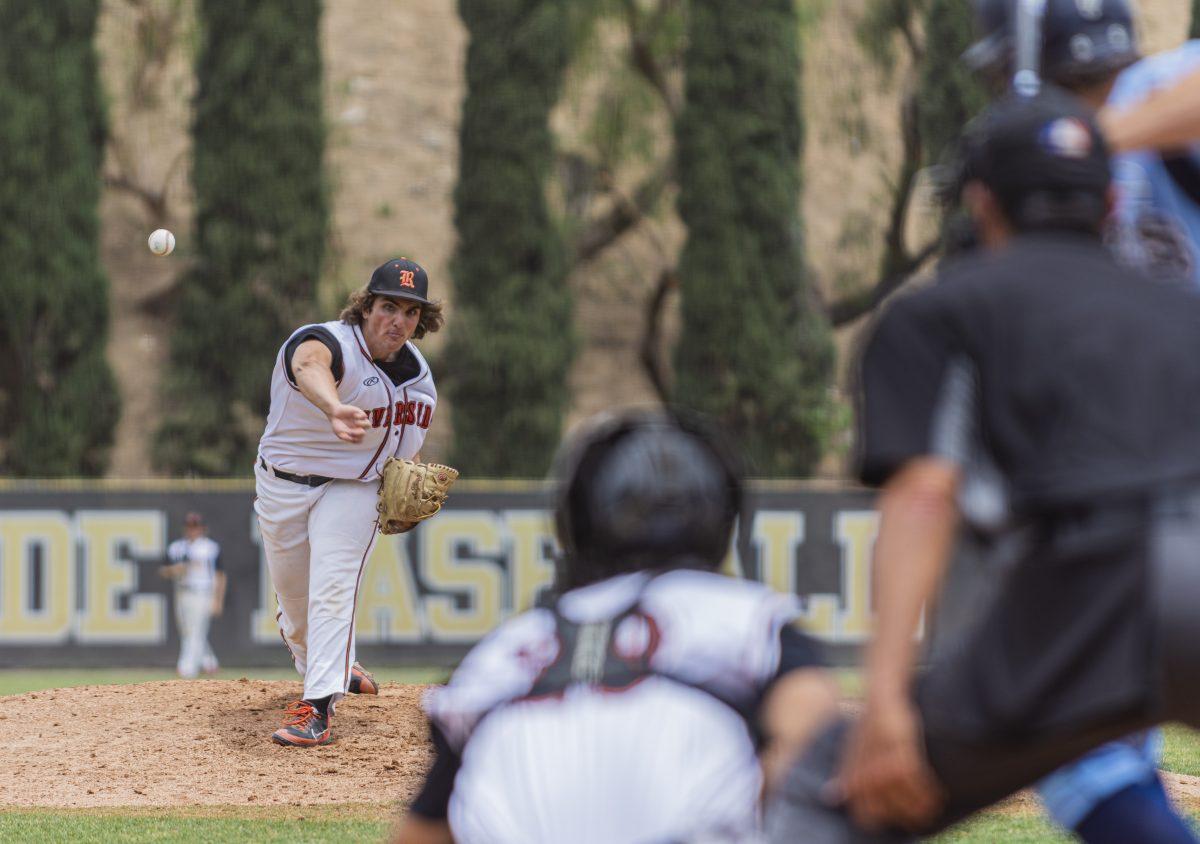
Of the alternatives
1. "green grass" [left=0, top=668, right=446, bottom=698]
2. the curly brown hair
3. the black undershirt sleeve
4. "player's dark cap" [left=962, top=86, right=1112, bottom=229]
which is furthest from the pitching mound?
"green grass" [left=0, top=668, right=446, bottom=698]

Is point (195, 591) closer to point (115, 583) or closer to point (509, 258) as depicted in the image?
point (115, 583)

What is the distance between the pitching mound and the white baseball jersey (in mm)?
5915

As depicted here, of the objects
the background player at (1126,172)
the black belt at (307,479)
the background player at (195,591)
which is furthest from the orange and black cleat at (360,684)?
the background player at (195,591)

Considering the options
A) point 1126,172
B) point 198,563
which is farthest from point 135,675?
point 1126,172

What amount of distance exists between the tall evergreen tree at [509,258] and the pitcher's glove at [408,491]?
13.3 meters

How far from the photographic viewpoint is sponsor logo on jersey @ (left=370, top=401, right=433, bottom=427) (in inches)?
286

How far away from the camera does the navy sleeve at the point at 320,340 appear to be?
698cm

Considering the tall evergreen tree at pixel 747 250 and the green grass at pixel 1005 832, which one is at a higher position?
the tall evergreen tree at pixel 747 250

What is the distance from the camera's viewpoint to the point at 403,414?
7.36m

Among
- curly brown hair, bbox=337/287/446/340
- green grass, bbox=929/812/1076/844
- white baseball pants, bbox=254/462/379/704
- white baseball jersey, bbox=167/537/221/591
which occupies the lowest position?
white baseball jersey, bbox=167/537/221/591

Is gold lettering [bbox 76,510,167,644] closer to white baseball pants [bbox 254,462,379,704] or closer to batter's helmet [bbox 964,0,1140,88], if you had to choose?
white baseball pants [bbox 254,462,379,704]

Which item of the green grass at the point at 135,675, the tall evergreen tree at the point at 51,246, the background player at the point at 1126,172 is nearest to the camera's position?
the background player at the point at 1126,172

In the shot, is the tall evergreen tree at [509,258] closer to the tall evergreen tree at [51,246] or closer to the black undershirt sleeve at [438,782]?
the tall evergreen tree at [51,246]

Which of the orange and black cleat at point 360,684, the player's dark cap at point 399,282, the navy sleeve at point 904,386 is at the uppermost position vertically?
the player's dark cap at point 399,282
